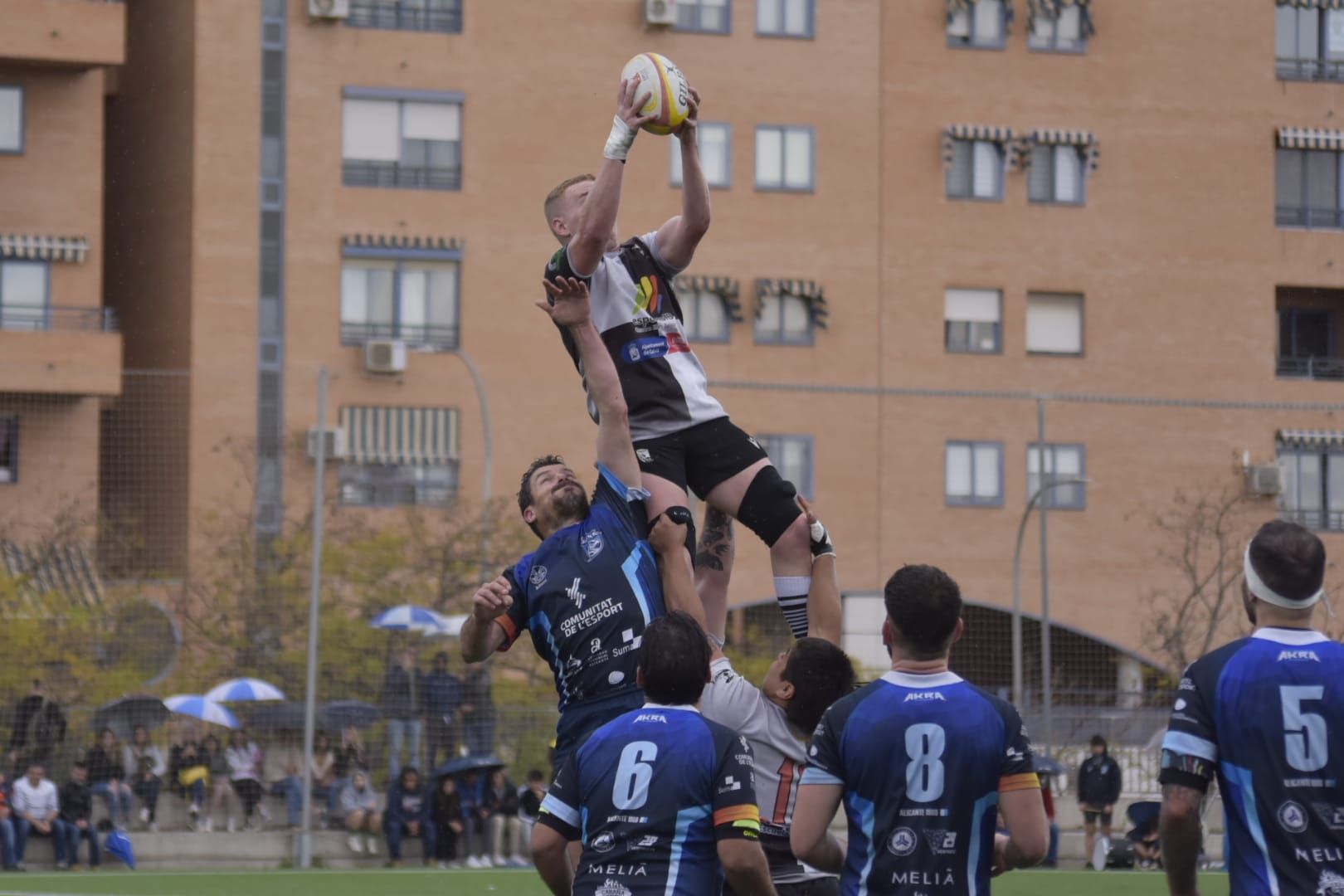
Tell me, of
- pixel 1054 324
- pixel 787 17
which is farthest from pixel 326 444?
pixel 1054 324

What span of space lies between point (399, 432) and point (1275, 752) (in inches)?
1141

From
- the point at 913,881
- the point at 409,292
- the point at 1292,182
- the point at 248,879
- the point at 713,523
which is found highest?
the point at 1292,182

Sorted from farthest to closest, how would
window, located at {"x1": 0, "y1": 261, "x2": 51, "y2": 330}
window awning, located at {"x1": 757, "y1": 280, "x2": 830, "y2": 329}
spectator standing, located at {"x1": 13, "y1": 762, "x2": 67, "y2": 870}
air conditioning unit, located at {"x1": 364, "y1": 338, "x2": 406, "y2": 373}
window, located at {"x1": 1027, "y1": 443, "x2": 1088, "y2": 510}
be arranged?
window awning, located at {"x1": 757, "y1": 280, "x2": 830, "y2": 329}, window, located at {"x1": 0, "y1": 261, "x2": 51, "y2": 330}, air conditioning unit, located at {"x1": 364, "y1": 338, "x2": 406, "y2": 373}, window, located at {"x1": 1027, "y1": 443, "x2": 1088, "y2": 510}, spectator standing, located at {"x1": 13, "y1": 762, "x2": 67, "y2": 870}

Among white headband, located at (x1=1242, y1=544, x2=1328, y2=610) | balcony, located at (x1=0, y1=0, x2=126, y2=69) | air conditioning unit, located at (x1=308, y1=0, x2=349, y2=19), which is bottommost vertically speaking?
white headband, located at (x1=1242, y1=544, x2=1328, y2=610)

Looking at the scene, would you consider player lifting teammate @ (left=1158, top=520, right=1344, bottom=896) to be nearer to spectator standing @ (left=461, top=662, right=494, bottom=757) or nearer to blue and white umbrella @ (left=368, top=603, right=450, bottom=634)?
spectator standing @ (left=461, top=662, right=494, bottom=757)

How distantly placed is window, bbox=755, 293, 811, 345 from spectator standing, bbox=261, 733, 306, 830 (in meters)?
21.3

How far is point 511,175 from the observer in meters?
37.8

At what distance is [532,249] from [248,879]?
22.2m

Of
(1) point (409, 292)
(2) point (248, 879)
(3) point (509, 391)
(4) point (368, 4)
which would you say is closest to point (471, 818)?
(2) point (248, 879)

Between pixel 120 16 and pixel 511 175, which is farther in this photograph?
pixel 511 175

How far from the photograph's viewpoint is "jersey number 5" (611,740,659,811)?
605cm

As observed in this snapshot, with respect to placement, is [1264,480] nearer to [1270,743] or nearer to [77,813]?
[77,813]

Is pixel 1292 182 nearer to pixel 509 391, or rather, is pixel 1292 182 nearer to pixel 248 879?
pixel 509 391

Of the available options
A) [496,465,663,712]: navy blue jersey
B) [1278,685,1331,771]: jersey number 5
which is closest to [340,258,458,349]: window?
[496,465,663,712]: navy blue jersey
